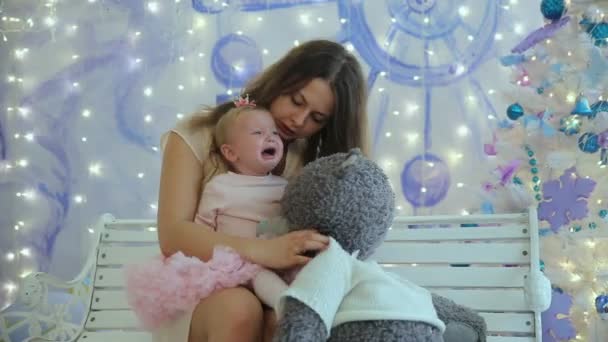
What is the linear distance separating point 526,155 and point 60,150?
2088 millimetres

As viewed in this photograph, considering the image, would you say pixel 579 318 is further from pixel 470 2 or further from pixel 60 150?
pixel 60 150

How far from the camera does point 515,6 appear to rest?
8.81 ft

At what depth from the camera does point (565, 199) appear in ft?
6.97

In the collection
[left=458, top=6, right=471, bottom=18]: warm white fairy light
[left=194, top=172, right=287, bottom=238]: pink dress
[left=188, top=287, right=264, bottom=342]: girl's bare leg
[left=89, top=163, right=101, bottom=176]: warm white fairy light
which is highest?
[left=458, top=6, right=471, bottom=18]: warm white fairy light

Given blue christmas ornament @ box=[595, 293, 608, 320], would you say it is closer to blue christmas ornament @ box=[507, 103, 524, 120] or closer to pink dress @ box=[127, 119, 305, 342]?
blue christmas ornament @ box=[507, 103, 524, 120]

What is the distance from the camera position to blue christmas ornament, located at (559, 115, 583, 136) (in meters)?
2.12

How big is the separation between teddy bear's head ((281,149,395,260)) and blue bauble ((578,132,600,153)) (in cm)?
115

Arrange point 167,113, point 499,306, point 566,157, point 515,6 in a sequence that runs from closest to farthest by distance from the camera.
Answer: point 499,306
point 566,157
point 515,6
point 167,113

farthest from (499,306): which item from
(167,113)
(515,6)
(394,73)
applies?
(167,113)

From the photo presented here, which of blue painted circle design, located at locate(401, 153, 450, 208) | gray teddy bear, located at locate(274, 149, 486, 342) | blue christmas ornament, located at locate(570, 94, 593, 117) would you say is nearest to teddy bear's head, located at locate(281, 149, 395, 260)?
gray teddy bear, located at locate(274, 149, 486, 342)

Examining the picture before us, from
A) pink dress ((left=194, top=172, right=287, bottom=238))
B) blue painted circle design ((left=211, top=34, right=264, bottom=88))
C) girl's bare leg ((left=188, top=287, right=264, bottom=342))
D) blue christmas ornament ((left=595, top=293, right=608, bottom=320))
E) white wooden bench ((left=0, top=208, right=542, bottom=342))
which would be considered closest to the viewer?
girl's bare leg ((left=188, top=287, right=264, bottom=342))

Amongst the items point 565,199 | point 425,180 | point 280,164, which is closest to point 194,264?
point 280,164

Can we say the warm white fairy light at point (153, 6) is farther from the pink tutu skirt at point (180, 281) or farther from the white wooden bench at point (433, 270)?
the pink tutu skirt at point (180, 281)

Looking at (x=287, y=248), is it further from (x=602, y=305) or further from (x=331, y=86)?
(x=602, y=305)
